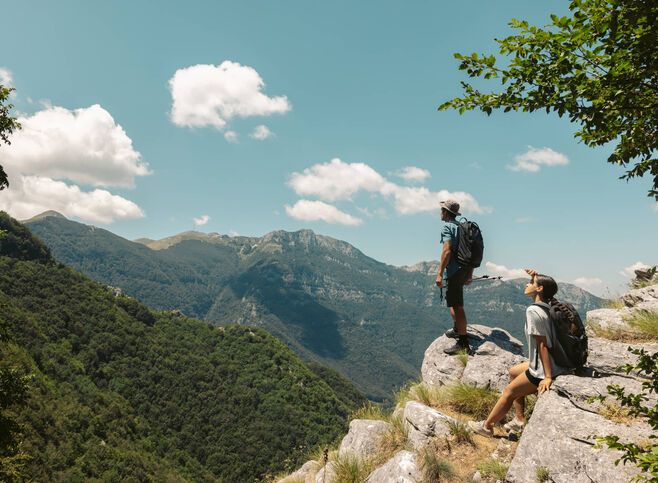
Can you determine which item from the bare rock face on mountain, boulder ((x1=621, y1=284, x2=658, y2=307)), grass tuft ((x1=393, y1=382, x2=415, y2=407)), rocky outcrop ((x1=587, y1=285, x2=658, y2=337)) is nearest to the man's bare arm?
the bare rock face on mountain

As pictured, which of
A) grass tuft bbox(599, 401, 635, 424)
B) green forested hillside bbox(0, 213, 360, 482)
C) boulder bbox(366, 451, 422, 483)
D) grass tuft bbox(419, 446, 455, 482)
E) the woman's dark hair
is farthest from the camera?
green forested hillside bbox(0, 213, 360, 482)

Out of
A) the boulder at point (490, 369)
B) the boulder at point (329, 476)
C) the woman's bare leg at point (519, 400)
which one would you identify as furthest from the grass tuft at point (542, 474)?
the boulder at point (329, 476)

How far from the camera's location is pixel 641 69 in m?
3.67

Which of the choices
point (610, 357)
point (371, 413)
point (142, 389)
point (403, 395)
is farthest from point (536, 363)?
point (142, 389)

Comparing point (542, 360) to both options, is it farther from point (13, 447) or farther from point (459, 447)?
point (13, 447)

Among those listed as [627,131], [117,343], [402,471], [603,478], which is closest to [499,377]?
[402,471]

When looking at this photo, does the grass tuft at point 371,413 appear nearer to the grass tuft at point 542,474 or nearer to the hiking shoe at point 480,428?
the hiking shoe at point 480,428

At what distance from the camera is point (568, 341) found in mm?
5094

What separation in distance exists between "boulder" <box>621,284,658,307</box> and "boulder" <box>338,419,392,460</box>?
726 centimetres

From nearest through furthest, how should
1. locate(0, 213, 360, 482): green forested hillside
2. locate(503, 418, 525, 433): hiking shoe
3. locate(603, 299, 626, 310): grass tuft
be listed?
locate(503, 418, 525, 433): hiking shoe → locate(603, 299, 626, 310): grass tuft → locate(0, 213, 360, 482): green forested hillside

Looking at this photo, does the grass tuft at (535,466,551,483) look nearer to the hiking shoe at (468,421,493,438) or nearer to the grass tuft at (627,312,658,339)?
the hiking shoe at (468,421,493,438)

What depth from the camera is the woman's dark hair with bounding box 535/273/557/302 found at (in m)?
5.46

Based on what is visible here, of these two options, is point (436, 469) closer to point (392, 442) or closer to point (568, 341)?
point (392, 442)

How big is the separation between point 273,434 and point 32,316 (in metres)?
83.8
